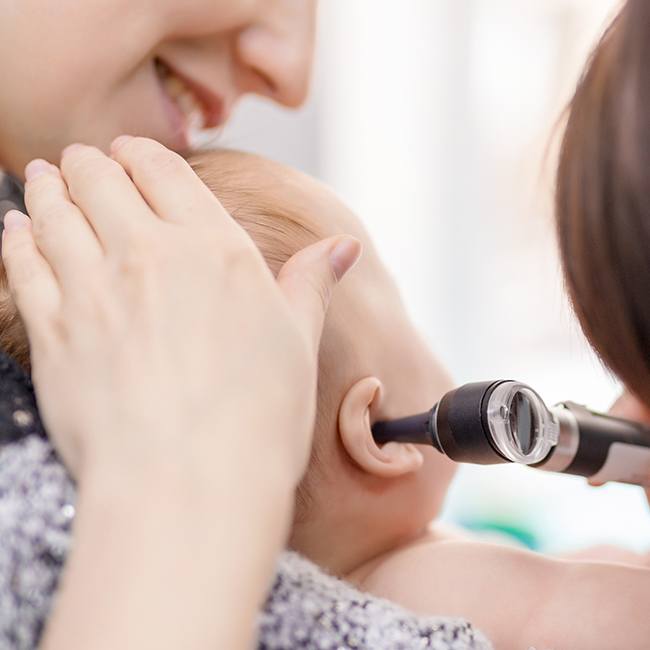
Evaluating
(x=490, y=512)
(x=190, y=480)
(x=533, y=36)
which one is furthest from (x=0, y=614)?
(x=533, y=36)

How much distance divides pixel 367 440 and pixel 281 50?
39 cm

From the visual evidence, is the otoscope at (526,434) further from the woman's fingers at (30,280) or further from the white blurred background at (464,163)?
the white blurred background at (464,163)

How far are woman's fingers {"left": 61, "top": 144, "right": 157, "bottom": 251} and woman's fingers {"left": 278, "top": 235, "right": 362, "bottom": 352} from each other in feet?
0.29

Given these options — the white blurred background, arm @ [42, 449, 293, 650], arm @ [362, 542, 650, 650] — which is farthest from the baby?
the white blurred background

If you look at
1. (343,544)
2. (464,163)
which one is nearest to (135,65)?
(343,544)

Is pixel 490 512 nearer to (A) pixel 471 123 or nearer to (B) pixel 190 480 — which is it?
(A) pixel 471 123

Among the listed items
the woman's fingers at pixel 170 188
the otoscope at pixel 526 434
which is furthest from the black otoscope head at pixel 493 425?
the woman's fingers at pixel 170 188

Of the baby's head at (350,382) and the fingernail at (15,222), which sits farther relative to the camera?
the baby's head at (350,382)

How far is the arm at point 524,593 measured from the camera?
683mm

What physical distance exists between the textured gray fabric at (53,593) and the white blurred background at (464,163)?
140cm

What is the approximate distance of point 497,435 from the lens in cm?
66

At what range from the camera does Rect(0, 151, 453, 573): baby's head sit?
30.2 inches

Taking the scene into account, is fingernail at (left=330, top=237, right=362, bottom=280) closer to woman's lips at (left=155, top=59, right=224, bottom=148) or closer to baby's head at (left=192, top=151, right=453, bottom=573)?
baby's head at (left=192, top=151, right=453, bottom=573)

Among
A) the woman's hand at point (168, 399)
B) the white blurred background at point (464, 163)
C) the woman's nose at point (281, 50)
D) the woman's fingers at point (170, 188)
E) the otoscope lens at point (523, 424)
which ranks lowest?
the white blurred background at point (464, 163)
